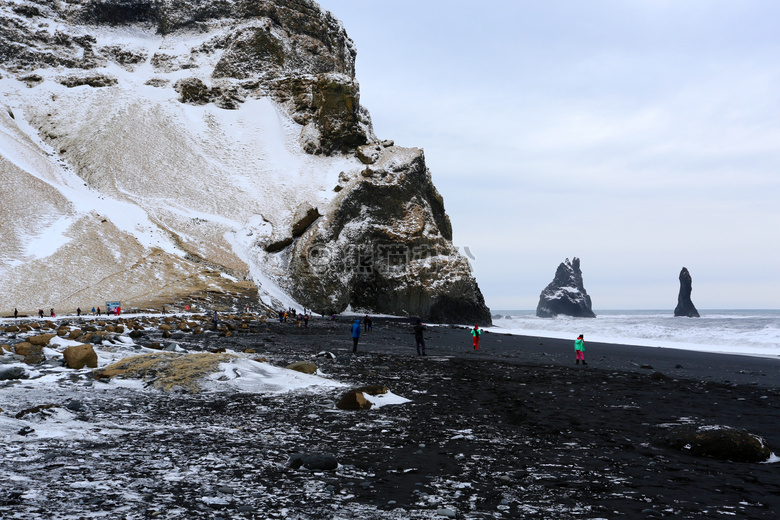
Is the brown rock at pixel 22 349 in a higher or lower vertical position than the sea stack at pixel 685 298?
lower

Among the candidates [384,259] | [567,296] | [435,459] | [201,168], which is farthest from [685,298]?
[435,459]

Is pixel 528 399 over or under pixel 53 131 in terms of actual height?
under

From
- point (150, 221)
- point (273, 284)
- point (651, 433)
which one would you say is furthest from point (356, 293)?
point (651, 433)

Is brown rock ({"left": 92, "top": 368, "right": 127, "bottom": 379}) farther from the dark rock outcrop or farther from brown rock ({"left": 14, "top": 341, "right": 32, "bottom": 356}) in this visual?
the dark rock outcrop

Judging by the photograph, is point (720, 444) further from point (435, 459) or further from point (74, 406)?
point (74, 406)

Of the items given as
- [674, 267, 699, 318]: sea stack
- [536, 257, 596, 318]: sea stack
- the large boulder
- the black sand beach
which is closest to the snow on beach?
the black sand beach

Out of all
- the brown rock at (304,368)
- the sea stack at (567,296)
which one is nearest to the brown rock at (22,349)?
the brown rock at (304,368)

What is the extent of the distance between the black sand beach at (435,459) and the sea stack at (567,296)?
122250 millimetres

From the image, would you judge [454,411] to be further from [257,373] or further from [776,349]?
[776,349]

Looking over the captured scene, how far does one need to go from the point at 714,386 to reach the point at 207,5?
109 metres

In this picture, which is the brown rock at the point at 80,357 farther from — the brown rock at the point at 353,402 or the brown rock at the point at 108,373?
the brown rock at the point at 353,402

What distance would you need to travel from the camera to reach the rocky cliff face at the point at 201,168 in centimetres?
4638

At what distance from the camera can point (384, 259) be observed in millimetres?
58000

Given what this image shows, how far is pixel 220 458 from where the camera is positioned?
6.36 meters
